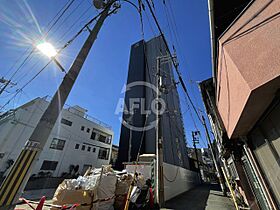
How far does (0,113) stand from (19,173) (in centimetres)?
2018

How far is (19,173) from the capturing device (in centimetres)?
213

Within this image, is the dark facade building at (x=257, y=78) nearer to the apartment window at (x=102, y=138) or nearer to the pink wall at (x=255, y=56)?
the pink wall at (x=255, y=56)

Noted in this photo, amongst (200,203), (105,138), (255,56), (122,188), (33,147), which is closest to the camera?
(255,56)

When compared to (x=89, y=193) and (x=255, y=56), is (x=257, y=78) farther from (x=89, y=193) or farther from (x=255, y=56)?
(x=89, y=193)

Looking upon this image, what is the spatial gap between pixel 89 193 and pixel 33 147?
2.85m

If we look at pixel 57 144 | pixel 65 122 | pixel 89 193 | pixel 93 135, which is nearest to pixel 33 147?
pixel 89 193

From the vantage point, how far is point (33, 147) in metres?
2.34

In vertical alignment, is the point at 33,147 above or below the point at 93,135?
below

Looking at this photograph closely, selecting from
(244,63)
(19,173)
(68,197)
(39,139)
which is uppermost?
(244,63)

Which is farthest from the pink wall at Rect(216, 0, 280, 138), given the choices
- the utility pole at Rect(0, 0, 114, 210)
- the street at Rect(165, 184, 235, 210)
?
the street at Rect(165, 184, 235, 210)

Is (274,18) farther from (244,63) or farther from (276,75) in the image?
(276,75)

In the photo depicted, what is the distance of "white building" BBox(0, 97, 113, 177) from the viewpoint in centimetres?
1422

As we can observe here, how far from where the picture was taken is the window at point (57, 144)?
56.6 ft

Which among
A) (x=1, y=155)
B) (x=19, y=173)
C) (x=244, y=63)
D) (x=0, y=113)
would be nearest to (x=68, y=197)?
(x=19, y=173)
